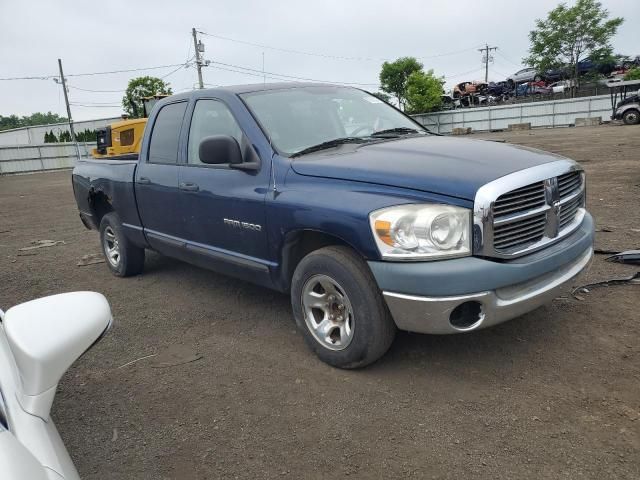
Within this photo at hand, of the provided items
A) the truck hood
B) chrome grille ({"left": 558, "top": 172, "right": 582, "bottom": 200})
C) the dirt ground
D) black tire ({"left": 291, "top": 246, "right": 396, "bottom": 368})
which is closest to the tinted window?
the truck hood

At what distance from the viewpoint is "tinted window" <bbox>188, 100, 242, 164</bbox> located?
388 cm

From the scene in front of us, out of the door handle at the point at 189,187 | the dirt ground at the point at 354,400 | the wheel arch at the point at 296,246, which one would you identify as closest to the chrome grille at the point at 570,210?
the dirt ground at the point at 354,400

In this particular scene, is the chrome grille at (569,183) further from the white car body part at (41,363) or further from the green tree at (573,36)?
the green tree at (573,36)

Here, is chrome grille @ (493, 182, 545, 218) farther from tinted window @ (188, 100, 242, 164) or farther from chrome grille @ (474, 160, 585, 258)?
tinted window @ (188, 100, 242, 164)

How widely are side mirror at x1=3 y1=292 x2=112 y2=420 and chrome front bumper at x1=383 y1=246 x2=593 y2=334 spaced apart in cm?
165

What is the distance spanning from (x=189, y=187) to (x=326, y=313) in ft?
5.34

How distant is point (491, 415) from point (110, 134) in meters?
18.4

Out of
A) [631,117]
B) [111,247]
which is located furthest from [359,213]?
[631,117]

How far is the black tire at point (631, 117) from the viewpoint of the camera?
85.3 feet

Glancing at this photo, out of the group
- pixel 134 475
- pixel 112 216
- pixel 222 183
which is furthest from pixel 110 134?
pixel 134 475

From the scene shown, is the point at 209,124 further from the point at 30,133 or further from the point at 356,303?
the point at 30,133

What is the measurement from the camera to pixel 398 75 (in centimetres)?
5038

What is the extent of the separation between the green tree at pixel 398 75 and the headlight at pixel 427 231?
4845 cm

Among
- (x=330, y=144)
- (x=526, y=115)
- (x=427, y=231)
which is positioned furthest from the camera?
(x=526, y=115)
